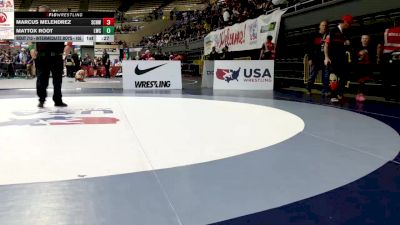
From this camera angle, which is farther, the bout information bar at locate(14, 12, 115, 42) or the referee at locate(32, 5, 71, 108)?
the bout information bar at locate(14, 12, 115, 42)

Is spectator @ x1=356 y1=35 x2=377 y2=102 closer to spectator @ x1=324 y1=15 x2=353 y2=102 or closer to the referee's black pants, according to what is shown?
spectator @ x1=324 y1=15 x2=353 y2=102

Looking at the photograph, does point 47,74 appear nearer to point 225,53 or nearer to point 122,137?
point 122,137

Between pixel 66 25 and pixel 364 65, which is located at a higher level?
pixel 66 25

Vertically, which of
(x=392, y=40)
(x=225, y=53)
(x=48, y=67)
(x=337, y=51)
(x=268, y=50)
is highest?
(x=225, y=53)

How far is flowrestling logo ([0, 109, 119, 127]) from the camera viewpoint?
206 inches

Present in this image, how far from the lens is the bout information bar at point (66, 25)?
422 inches

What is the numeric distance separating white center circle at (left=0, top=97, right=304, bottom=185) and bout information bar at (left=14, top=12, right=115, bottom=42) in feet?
13.9

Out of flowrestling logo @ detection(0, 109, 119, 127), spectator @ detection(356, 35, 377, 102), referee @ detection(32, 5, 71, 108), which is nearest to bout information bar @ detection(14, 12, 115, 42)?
referee @ detection(32, 5, 71, 108)

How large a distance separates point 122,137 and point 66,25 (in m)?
7.85

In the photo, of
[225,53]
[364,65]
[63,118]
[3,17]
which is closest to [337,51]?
[364,65]

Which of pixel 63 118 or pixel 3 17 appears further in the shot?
pixel 3 17

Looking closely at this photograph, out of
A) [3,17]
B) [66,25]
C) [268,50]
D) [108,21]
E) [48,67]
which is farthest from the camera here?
[3,17]

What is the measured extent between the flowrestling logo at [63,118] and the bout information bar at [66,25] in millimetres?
4428

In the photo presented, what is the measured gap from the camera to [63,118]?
5.71 metres
